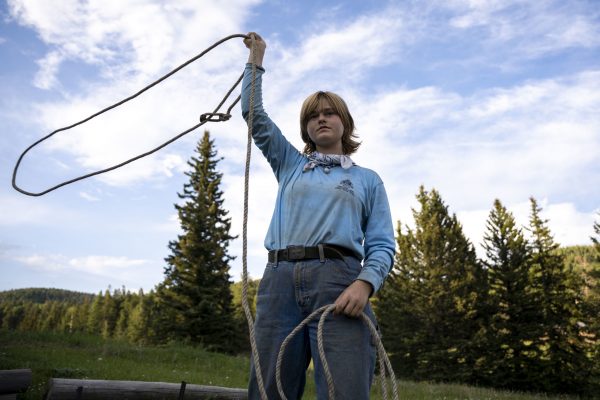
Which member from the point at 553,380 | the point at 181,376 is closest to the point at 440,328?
the point at 553,380

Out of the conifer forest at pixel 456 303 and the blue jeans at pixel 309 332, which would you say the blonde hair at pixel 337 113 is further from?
the conifer forest at pixel 456 303

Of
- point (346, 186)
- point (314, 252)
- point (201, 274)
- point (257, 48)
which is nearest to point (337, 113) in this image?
point (346, 186)

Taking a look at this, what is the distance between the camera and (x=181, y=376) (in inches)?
352

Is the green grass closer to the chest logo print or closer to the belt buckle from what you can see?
the belt buckle

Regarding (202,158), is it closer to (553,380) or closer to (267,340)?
(553,380)

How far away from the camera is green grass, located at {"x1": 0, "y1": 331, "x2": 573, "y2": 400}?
767 centimetres

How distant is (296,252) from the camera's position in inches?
94.3

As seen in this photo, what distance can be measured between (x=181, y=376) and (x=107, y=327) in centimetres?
7077

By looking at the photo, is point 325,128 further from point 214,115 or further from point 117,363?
point 117,363

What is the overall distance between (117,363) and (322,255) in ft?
29.3

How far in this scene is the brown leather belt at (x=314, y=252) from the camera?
2.36 meters

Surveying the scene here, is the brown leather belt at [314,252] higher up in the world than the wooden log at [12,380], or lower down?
higher up

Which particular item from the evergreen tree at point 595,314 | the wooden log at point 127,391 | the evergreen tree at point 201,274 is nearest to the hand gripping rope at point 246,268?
the wooden log at point 127,391

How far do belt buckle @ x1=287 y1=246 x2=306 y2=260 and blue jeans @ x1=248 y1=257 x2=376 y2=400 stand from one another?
0.03 m
